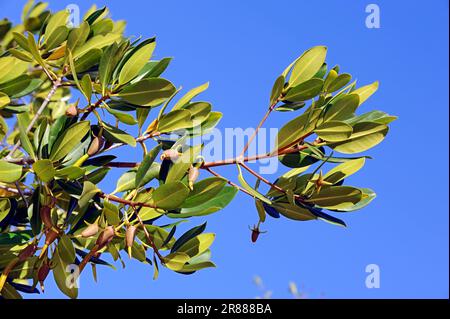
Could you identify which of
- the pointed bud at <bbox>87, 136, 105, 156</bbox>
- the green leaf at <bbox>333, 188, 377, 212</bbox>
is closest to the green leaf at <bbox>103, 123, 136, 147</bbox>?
the pointed bud at <bbox>87, 136, 105, 156</bbox>

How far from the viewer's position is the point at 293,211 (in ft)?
8.79

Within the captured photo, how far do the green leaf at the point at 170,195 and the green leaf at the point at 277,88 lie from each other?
0.60 metres

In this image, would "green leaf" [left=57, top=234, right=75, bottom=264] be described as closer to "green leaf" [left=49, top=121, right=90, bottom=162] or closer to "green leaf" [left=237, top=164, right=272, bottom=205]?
"green leaf" [left=49, top=121, right=90, bottom=162]

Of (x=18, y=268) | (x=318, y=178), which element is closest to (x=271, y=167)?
(x=318, y=178)

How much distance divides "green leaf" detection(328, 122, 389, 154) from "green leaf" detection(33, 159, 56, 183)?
1.10 m

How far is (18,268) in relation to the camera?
283 centimetres

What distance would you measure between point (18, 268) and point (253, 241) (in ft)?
3.38

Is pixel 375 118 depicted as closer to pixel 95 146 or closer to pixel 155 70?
pixel 155 70

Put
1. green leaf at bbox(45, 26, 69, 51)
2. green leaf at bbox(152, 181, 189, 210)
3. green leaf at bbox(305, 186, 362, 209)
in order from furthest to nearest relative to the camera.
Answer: green leaf at bbox(45, 26, 69, 51) → green leaf at bbox(305, 186, 362, 209) → green leaf at bbox(152, 181, 189, 210)

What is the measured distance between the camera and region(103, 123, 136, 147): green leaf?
103 inches

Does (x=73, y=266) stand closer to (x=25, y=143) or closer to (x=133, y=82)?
(x=25, y=143)
